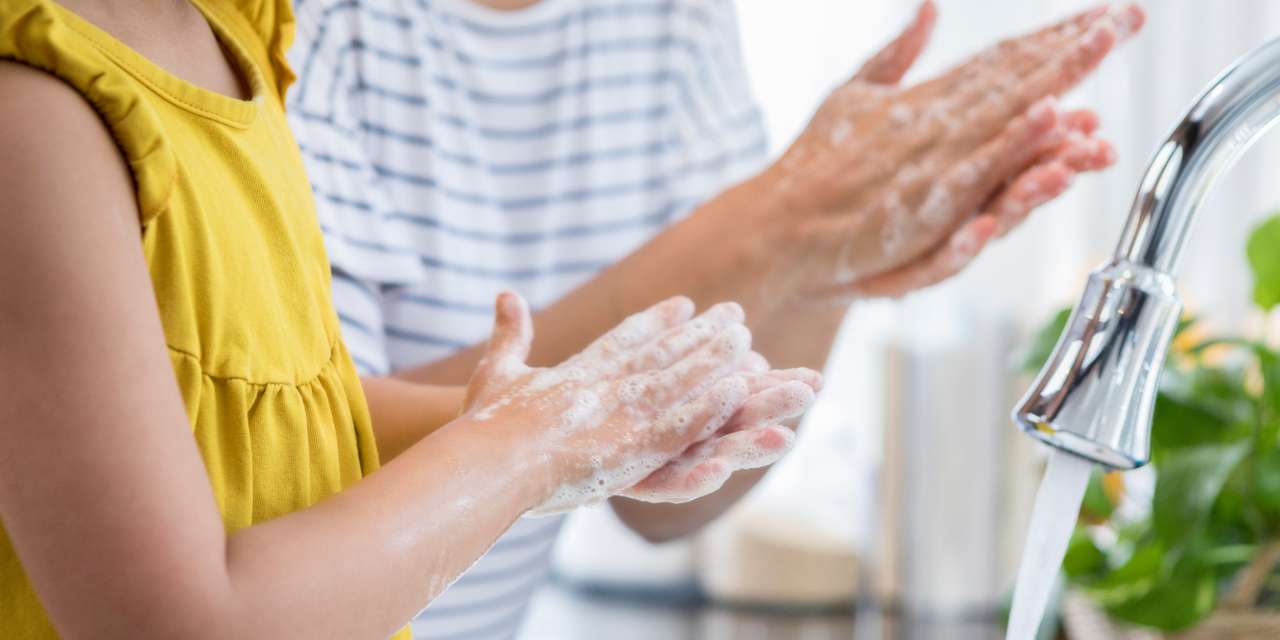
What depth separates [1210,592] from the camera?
0.76 m

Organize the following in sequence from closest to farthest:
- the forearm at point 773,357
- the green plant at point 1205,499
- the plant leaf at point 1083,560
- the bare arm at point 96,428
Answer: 1. the bare arm at point 96,428
2. the forearm at point 773,357
3. the green plant at point 1205,499
4. the plant leaf at point 1083,560

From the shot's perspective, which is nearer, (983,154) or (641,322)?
(641,322)

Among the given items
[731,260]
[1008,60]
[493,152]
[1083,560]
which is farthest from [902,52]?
[1083,560]

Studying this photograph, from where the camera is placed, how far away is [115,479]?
0.23 m

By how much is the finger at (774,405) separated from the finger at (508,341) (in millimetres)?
83

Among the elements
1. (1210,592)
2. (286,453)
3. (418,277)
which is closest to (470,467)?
(286,453)

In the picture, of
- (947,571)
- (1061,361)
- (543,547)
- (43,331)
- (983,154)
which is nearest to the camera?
(43,331)

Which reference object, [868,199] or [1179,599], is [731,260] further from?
[1179,599]

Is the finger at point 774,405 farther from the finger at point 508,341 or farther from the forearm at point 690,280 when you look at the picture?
the forearm at point 690,280

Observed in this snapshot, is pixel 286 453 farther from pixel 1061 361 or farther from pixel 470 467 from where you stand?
pixel 1061 361

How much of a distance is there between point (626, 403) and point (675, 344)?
1.2 inches

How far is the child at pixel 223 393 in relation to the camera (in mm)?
232

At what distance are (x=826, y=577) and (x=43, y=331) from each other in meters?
1.38

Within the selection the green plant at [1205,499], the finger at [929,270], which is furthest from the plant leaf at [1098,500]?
the finger at [929,270]
